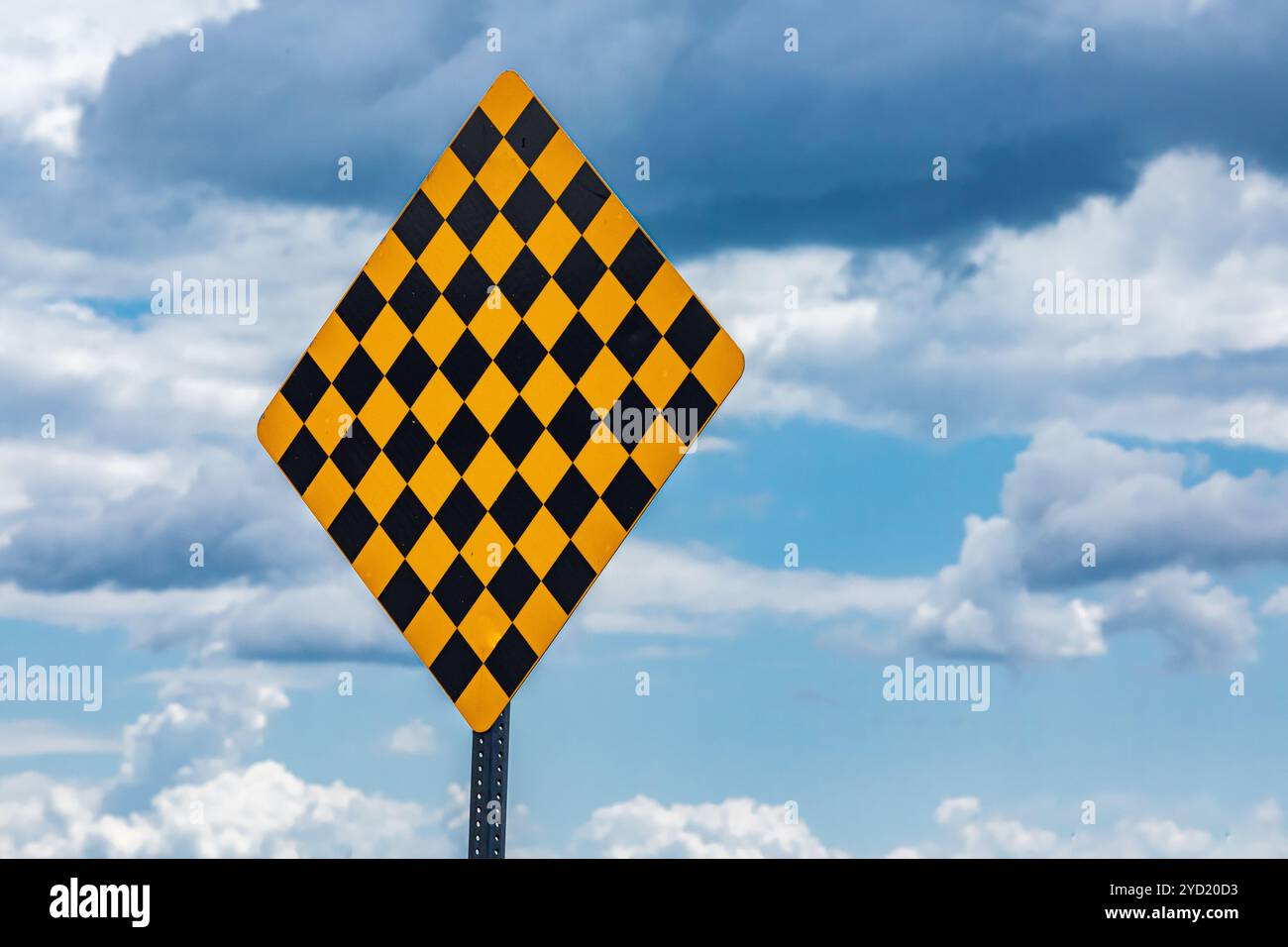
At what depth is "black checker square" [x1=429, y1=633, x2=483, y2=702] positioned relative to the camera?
4.98 m

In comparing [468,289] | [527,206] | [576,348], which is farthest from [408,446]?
[527,206]

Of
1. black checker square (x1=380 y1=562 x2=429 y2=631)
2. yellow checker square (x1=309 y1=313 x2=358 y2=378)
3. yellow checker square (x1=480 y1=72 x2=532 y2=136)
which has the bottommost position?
black checker square (x1=380 y1=562 x2=429 y2=631)

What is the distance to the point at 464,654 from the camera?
16.4 feet

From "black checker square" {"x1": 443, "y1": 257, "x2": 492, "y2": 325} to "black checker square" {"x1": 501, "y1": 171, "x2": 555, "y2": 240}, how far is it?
0.20 metres

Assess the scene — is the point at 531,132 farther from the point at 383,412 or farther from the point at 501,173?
the point at 383,412

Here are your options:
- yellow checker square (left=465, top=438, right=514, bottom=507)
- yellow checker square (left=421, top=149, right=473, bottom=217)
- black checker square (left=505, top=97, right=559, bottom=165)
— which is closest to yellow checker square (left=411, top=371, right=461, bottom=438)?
yellow checker square (left=465, top=438, right=514, bottom=507)

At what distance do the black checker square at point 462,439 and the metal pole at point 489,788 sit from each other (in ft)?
2.80

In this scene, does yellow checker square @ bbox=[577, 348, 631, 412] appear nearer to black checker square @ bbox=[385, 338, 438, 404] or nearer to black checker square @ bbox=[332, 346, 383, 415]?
black checker square @ bbox=[385, 338, 438, 404]

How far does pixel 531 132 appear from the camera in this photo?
519cm

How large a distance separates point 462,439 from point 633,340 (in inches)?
27.2
